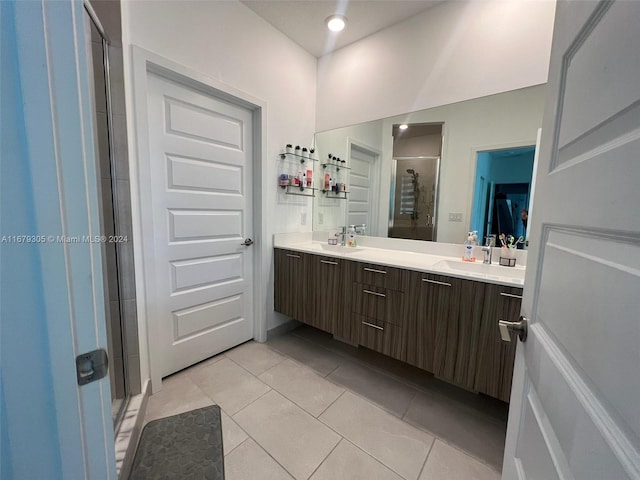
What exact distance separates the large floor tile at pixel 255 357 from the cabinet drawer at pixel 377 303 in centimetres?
83

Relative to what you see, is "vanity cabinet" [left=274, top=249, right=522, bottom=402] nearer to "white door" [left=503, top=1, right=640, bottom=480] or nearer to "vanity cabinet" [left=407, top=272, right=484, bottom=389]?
"vanity cabinet" [left=407, top=272, right=484, bottom=389]

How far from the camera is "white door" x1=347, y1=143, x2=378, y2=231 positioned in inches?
96.0

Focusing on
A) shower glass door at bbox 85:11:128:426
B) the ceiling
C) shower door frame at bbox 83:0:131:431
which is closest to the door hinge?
shower door frame at bbox 83:0:131:431

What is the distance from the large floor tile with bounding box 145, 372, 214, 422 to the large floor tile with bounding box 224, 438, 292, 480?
445mm

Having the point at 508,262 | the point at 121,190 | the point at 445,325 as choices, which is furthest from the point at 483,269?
the point at 121,190

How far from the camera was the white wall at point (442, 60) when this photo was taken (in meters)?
1.58

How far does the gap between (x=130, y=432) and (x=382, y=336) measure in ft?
5.04

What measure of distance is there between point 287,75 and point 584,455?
279 cm

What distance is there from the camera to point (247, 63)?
6.74 ft

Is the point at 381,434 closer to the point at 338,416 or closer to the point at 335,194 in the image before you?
the point at 338,416

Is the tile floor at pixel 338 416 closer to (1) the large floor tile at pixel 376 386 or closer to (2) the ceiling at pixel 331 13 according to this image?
(1) the large floor tile at pixel 376 386

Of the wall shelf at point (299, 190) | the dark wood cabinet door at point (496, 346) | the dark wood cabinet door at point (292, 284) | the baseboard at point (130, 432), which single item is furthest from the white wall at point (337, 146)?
the baseboard at point (130, 432)

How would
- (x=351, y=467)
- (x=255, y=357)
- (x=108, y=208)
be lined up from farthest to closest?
(x=255, y=357), (x=108, y=208), (x=351, y=467)

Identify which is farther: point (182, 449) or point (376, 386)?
point (376, 386)
